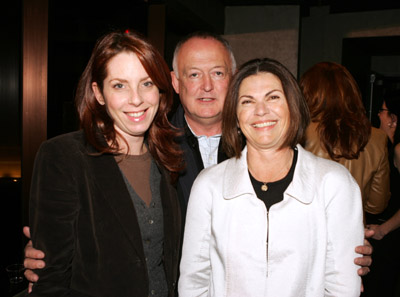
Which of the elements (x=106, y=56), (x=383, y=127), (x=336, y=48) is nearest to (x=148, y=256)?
(x=106, y=56)

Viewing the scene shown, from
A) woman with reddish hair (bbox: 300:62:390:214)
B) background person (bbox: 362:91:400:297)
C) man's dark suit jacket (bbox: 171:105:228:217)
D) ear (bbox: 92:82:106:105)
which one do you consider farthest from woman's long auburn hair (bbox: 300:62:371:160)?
ear (bbox: 92:82:106:105)

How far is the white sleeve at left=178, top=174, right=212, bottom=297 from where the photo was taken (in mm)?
1703

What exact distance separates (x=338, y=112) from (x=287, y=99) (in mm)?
869

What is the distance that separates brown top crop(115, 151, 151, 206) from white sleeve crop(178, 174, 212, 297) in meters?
0.23

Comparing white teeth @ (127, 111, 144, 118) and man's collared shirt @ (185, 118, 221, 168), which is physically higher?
white teeth @ (127, 111, 144, 118)

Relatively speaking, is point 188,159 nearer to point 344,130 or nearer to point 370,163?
point 344,130

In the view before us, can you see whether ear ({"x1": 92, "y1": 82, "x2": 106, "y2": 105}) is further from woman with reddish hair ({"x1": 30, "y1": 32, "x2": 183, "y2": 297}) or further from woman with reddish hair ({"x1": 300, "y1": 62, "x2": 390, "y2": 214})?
woman with reddish hair ({"x1": 300, "y1": 62, "x2": 390, "y2": 214})

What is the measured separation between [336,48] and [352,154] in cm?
581

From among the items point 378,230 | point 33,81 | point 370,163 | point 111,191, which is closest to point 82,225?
point 111,191

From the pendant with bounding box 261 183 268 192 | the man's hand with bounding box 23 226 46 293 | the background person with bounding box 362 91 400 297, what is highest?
the pendant with bounding box 261 183 268 192

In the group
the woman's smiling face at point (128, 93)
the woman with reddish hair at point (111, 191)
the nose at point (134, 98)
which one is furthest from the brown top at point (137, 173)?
the nose at point (134, 98)

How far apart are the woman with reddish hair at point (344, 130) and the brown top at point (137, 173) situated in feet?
3.93

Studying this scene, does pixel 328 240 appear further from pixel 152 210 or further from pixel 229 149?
pixel 152 210

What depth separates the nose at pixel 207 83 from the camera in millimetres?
2363
